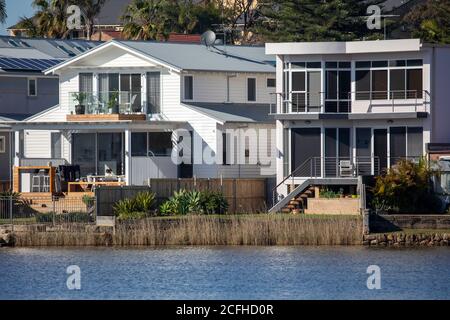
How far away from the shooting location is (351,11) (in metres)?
95.0

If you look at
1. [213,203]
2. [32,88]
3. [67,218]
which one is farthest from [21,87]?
[213,203]

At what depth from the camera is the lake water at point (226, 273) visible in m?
47.5

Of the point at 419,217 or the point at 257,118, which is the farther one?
the point at 257,118

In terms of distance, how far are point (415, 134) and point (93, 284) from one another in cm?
2086

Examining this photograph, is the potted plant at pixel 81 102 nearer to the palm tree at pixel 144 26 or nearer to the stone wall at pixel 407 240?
the stone wall at pixel 407 240

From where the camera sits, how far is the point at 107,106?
2840 inches

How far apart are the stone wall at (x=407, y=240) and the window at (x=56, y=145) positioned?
20920 mm

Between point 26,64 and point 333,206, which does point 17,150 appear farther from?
point 333,206

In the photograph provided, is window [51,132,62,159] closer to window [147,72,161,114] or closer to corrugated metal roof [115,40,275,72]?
window [147,72,161,114]

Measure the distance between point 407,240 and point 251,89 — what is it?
18.2 meters

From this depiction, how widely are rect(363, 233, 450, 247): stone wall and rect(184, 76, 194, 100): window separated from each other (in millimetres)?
16526

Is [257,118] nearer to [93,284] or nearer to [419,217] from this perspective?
[419,217]
